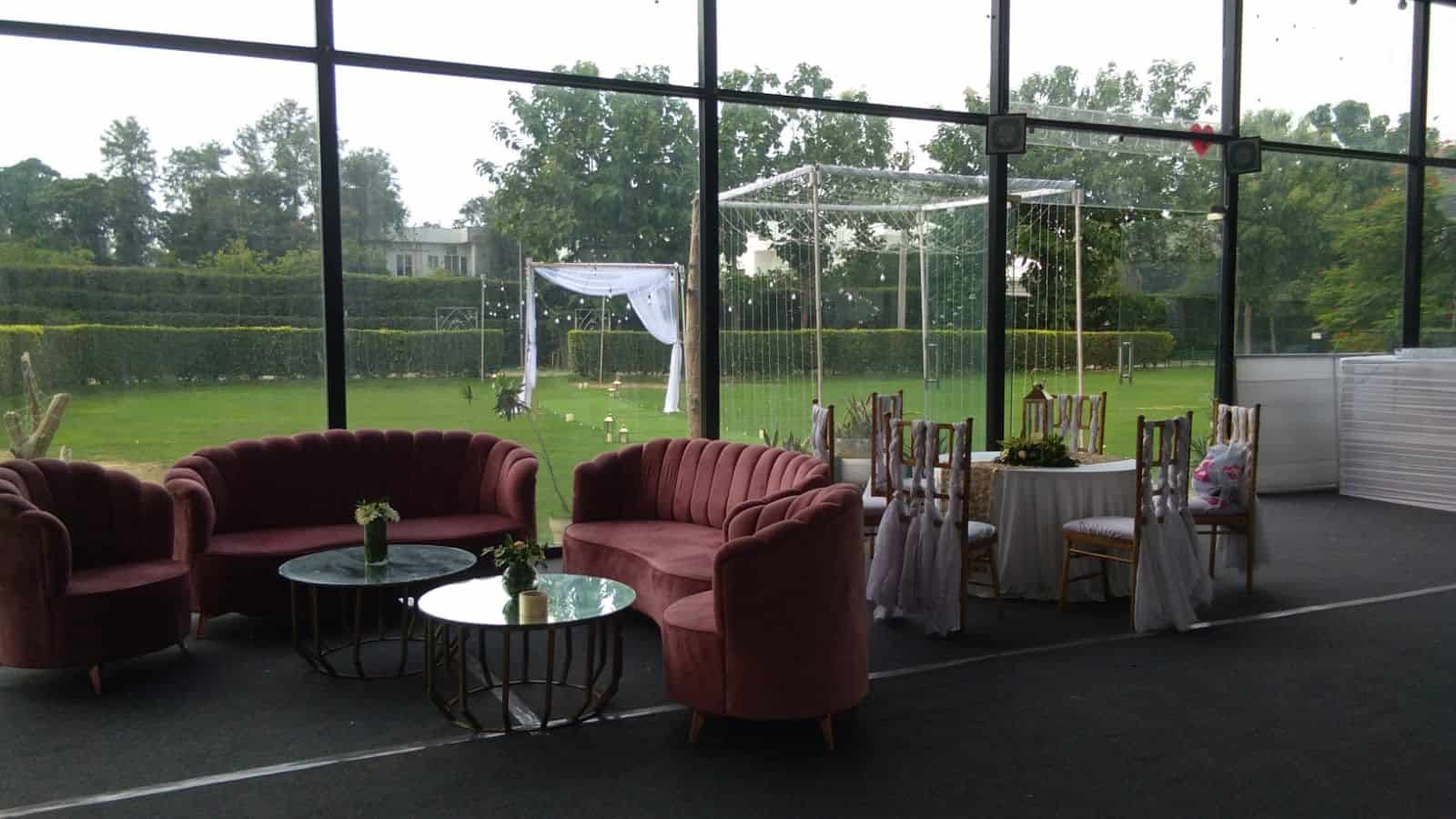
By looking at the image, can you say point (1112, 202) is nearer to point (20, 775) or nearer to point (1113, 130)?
point (1113, 130)

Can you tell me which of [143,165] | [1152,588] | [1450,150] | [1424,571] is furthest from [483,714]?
[1450,150]

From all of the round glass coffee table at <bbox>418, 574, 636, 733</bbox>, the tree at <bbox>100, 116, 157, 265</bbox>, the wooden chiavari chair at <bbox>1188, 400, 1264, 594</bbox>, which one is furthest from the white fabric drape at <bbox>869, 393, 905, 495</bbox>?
the tree at <bbox>100, 116, 157, 265</bbox>

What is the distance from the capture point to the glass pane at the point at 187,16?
5336 mm

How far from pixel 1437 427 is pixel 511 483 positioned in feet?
23.2

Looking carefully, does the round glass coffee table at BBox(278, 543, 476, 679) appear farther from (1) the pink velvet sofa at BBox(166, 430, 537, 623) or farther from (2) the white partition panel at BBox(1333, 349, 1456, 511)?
(2) the white partition panel at BBox(1333, 349, 1456, 511)

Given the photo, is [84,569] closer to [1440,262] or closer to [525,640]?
[525,640]

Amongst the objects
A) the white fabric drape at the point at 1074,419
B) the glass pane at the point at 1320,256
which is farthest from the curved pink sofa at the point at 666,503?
the glass pane at the point at 1320,256

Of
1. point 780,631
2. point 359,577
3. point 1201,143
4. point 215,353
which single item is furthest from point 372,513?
point 1201,143

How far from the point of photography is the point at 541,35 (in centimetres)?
641

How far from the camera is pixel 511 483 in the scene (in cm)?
578

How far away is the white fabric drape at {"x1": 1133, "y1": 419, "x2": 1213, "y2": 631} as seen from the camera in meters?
5.21

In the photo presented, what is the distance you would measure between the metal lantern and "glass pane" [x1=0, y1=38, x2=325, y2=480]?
13.7 ft

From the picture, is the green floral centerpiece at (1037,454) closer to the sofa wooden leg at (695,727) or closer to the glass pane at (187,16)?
the sofa wooden leg at (695,727)

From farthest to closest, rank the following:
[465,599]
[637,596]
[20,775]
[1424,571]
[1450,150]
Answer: [1450,150]
[1424,571]
[637,596]
[465,599]
[20,775]
